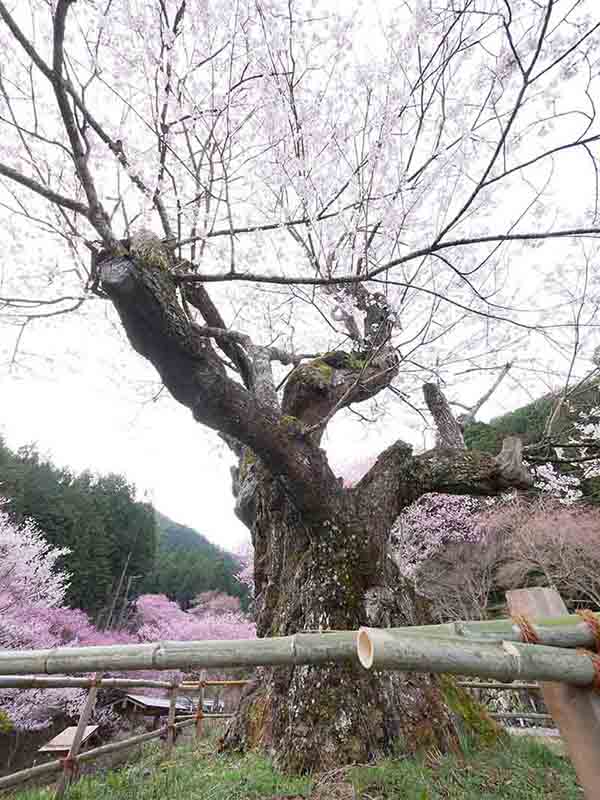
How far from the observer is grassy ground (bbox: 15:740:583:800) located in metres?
2.05

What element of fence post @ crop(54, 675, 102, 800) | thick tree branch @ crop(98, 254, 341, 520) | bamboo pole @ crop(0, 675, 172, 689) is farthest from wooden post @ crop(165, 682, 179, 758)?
thick tree branch @ crop(98, 254, 341, 520)

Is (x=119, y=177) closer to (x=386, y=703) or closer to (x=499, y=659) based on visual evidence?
(x=499, y=659)

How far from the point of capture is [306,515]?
3504 mm

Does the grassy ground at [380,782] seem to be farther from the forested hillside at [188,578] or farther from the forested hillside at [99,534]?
the forested hillside at [188,578]

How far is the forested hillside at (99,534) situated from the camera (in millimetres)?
19109

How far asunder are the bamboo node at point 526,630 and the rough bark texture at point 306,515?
196cm

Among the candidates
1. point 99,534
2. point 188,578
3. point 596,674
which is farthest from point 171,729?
point 188,578

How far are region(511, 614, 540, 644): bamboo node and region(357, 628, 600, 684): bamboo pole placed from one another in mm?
63

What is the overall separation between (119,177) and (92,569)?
21.8m

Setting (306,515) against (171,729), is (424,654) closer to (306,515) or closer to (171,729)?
(306,515)

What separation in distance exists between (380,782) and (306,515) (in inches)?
69.0

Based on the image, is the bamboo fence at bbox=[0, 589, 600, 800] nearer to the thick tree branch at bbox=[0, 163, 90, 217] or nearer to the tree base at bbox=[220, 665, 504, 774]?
the tree base at bbox=[220, 665, 504, 774]

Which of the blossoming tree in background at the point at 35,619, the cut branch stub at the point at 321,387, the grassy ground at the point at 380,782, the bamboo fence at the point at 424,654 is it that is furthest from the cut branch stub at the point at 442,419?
the blossoming tree in background at the point at 35,619

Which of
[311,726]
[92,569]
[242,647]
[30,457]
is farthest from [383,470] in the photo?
[30,457]
